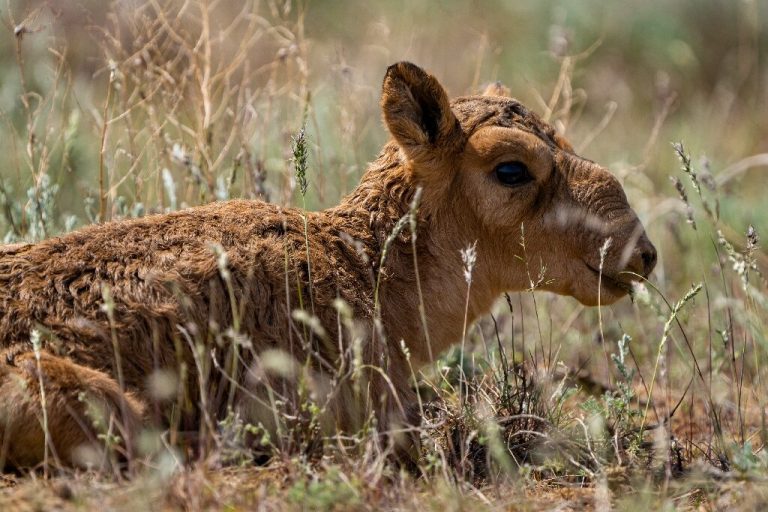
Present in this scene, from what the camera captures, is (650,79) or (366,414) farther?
(650,79)

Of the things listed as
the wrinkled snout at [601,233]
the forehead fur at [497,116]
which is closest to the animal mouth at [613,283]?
A: the wrinkled snout at [601,233]

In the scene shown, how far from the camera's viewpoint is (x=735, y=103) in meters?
17.1

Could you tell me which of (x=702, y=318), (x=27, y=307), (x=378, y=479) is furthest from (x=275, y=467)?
(x=702, y=318)

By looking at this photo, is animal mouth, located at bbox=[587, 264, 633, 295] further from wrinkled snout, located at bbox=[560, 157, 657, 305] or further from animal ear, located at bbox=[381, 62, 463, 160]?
animal ear, located at bbox=[381, 62, 463, 160]

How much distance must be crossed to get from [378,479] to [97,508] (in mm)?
1197

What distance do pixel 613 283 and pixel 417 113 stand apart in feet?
4.93

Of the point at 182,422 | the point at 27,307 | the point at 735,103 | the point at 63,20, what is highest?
the point at 63,20

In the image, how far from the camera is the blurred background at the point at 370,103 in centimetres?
805

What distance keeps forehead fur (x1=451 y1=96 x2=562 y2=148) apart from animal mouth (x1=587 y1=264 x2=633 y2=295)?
2.65ft

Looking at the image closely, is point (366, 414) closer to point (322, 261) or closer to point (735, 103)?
point (322, 261)

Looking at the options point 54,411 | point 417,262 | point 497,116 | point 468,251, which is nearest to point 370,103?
point 497,116

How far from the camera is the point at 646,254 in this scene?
604cm

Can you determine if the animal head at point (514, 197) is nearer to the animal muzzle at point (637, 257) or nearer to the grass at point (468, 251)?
the animal muzzle at point (637, 257)

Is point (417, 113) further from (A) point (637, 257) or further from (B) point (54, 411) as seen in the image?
(B) point (54, 411)
